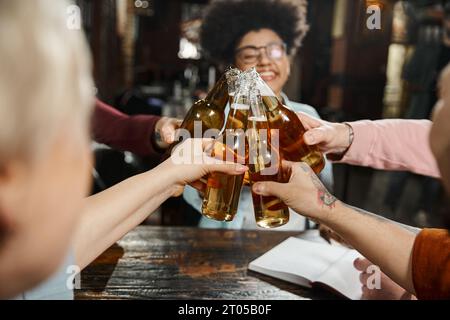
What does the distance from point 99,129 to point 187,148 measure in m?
0.48

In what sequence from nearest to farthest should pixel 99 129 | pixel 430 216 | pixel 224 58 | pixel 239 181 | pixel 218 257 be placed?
pixel 239 181
pixel 218 257
pixel 99 129
pixel 224 58
pixel 430 216

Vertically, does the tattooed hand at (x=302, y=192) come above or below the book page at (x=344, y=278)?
above

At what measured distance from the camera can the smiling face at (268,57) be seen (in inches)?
50.3

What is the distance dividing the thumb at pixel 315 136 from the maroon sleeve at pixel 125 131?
46cm

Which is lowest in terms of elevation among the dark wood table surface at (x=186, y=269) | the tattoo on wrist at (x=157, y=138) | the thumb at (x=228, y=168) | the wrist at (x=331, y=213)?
the dark wood table surface at (x=186, y=269)

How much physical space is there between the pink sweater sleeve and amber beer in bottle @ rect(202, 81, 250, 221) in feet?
1.26

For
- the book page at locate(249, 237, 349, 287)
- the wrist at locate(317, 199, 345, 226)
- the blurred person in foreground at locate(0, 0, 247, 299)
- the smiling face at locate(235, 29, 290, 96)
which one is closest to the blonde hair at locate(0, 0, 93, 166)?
the blurred person in foreground at locate(0, 0, 247, 299)

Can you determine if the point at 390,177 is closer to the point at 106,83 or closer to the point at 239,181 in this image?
the point at 106,83

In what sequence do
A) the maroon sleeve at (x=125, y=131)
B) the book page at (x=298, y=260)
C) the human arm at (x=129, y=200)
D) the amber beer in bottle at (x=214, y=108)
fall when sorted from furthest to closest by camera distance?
1. the maroon sleeve at (x=125, y=131)
2. the book page at (x=298, y=260)
3. the amber beer in bottle at (x=214, y=108)
4. the human arm at (x=129, y=200)

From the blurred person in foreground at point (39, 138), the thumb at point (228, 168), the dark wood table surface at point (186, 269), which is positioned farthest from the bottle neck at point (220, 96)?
the blurred person in foreground at point (39, 138)

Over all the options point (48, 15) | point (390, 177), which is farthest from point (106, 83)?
point (390, 177)

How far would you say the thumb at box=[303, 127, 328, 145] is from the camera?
37.9 inches

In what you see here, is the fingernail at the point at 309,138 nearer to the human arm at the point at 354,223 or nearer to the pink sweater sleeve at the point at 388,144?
the human arm at the point at 354,223
